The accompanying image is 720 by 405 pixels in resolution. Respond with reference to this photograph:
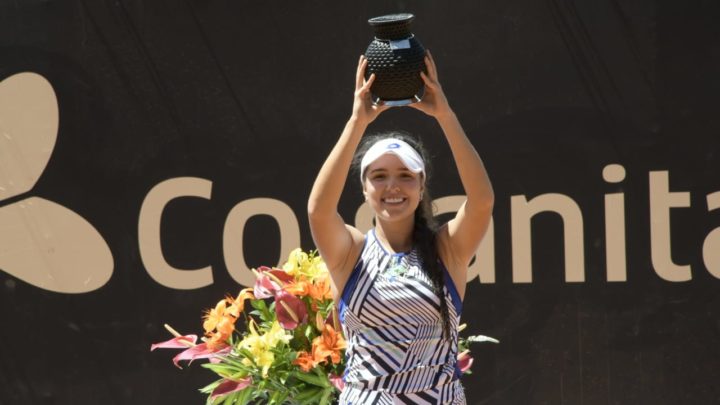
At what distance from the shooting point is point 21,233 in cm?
539

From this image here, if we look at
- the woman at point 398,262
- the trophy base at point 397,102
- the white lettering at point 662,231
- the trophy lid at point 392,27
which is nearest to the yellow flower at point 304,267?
the woman at point 398,262

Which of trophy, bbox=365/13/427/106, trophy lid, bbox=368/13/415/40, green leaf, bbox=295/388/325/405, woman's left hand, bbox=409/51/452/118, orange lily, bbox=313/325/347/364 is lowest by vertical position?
green leaf, bbox=295/388/325/405

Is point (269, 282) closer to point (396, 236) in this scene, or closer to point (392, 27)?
point (396, 236)

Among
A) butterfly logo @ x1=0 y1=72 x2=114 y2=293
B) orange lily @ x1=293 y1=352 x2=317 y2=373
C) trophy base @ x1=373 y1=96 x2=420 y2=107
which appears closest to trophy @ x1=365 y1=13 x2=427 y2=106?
trophy base @ x1=373 y1=96 x2=420 y2=107

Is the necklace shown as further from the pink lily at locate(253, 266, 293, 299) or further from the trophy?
the pink lily at locate(253, 266, 293, 299)

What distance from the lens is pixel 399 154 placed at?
9.45ft

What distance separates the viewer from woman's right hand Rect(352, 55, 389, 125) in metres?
2.84

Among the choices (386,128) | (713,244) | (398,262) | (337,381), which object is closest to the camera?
(398,262)

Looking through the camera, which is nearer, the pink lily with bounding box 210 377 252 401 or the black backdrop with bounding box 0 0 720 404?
the pink lily with bounding box 210 377 252 401

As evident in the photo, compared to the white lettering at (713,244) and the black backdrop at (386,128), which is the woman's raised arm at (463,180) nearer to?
the black backdrop at (386,128)

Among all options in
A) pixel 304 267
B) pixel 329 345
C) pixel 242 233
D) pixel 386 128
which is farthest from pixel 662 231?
pixel 329 345

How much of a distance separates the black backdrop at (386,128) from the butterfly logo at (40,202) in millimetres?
52

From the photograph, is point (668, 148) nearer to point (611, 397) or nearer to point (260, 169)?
point (611, 397)

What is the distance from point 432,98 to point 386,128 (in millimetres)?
2280
